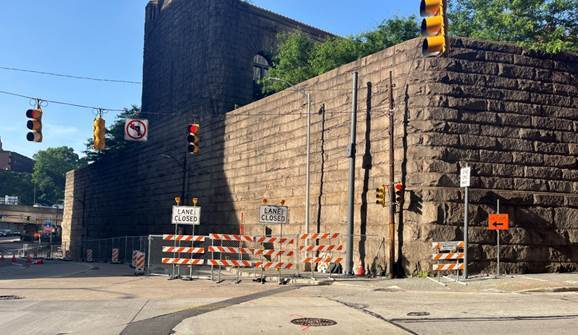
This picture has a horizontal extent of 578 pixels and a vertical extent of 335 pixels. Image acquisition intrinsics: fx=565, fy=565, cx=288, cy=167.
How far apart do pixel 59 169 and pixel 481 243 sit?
5905 inches

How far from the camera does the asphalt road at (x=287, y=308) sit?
9.47m

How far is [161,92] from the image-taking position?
51250mm

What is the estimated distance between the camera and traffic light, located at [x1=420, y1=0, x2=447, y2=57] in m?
10.1

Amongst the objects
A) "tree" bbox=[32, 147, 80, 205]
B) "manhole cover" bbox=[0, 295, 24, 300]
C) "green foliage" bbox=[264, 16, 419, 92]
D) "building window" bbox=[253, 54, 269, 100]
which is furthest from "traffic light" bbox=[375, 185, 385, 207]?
"tree" bbox=[32, 147, 80, 205]

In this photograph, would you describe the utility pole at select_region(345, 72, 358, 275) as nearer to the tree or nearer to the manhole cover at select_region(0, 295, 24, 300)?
the manhole cover at select_region(0, 295, 24, 300)

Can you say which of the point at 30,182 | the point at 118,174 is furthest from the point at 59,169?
the point at 118,174

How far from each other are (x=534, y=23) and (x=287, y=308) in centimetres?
1965

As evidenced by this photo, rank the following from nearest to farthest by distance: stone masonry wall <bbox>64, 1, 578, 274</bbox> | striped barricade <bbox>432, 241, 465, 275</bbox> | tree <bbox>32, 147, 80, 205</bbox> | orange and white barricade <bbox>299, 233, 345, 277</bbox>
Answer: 1. striped barricade <bbox>432, 241, 465, 275</bbox>
2. orange and white barricade <bbox>299, 233, 345, 277</bbox>
3. stone masonry wall <bbox>64, 1, 578, 274</bbox>
4. tree <bbox>32, 147, 80, 205</bbox>

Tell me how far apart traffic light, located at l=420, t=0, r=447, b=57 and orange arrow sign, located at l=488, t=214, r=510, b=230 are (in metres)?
9.41

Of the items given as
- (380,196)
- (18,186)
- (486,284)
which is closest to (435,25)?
(486,284)

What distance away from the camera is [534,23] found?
82.7 feet

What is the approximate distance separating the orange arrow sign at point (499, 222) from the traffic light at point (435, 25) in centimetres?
941

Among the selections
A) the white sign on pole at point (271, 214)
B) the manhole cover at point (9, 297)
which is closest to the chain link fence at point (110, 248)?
the white sign on pole at point (271, 214)

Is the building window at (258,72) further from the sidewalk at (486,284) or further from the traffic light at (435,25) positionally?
the traffic light at (435,25)
